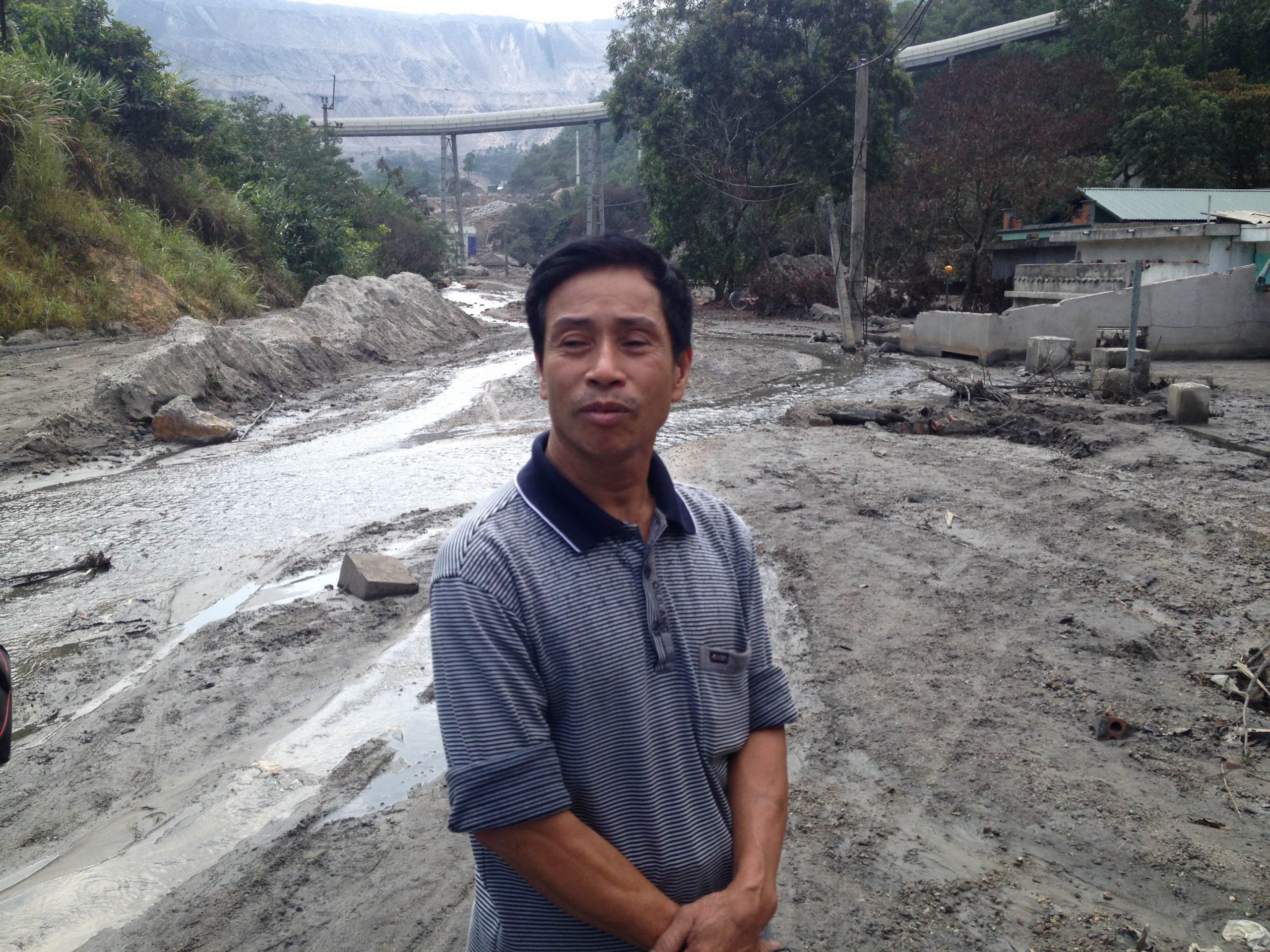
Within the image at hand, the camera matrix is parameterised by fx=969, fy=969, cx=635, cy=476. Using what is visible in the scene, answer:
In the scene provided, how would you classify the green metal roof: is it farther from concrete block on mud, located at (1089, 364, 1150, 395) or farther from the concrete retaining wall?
concrete block on mud, located at (1089, 364, 1150, 395)

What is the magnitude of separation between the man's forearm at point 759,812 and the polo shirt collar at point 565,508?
454 millimetres

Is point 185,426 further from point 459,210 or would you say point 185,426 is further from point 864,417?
point 459,210

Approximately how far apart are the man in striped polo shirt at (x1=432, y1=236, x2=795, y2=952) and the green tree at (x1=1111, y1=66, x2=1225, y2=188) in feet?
104

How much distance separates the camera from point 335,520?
25.9 feet

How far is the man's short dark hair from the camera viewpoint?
1.71 m

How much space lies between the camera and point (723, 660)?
5.54 feet

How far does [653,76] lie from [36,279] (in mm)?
22349

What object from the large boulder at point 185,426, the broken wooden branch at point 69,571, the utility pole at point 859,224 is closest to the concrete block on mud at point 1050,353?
the utility pole at point 859,224

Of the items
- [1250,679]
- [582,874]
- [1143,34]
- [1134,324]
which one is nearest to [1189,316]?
[1134,324]

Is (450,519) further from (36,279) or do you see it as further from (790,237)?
(790,237)

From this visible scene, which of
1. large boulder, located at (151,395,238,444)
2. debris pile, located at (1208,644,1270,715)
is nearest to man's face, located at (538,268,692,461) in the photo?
debris pile, located at (1208,644,1270,715)

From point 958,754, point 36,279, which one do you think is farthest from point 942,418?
point 36,279

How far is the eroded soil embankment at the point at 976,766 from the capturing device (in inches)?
114

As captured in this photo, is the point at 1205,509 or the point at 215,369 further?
the point at 215,369
